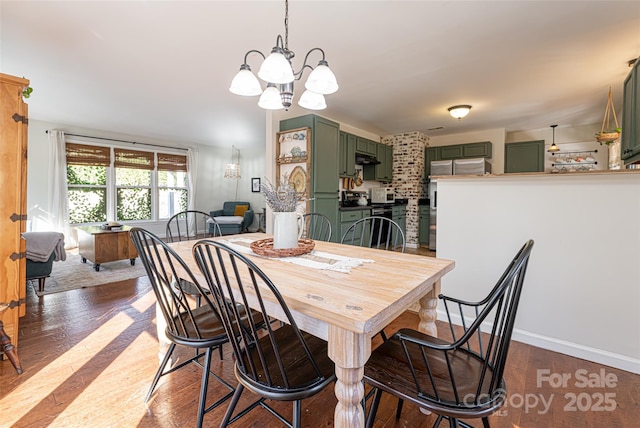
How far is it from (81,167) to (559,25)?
781 centimetres

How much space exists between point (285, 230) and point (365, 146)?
4.28 meters

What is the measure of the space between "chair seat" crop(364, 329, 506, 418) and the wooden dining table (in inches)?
6.3

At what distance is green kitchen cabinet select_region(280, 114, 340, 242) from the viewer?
4.02m

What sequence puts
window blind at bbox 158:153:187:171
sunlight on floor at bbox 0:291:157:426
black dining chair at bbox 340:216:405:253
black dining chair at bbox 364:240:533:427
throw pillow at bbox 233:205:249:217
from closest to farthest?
1. black dining chair at bbox 364:240:533:427
2. sunlight on floor at bbox 0:291:157:426
3. black dining chair at bbox 340:216:405:253
4. window blind at bbox 158:153:187:171
5. throw pillow at bbox 233:205:249:217

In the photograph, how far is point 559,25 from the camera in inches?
93.4

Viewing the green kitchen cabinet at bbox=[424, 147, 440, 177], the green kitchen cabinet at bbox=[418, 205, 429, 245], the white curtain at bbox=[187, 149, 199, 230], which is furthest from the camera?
the white curtain at bbox=[187, 149, 199, 230]

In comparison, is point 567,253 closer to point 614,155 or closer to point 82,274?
point 614,155

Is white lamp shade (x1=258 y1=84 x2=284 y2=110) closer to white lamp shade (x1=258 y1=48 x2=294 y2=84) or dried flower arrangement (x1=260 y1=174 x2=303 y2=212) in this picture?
white lamp shade (x1=258 y1=48 x2=294 y2=84)

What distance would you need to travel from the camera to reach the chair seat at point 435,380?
88cm

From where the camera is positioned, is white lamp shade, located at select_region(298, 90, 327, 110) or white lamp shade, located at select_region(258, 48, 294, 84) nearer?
white lamp shade, located at select_region(258, 48, 294, 84)

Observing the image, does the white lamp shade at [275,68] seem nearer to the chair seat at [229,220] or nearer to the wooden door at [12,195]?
the wooden door at [12,195]

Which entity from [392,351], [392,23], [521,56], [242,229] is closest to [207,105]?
[392,23]

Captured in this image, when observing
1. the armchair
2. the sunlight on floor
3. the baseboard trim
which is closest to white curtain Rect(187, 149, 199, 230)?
the armchair

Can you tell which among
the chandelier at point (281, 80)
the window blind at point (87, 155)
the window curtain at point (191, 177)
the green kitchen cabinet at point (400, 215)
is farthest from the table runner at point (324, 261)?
the window curtain at point (191, 177)
